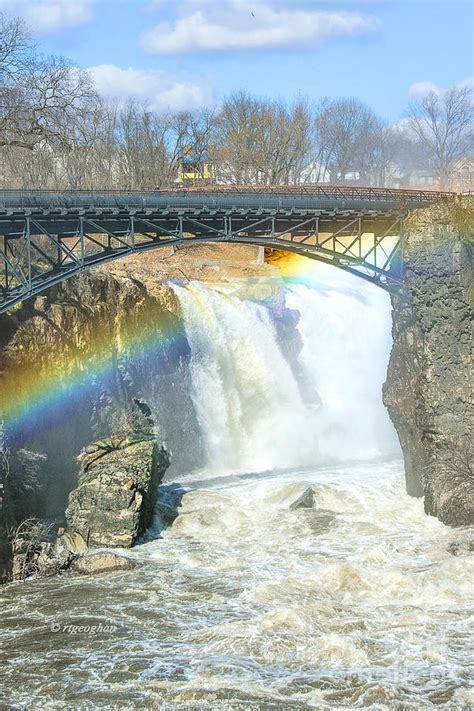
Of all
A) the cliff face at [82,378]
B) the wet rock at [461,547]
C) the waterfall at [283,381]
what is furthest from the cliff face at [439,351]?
the cliff face at [82,378]

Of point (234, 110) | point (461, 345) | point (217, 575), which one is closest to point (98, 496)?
point (217, 575)

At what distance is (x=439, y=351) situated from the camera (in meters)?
30.1

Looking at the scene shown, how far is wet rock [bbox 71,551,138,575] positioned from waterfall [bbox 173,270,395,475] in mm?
11638

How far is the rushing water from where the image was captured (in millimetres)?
17359

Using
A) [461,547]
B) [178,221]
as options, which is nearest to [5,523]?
[461,547]

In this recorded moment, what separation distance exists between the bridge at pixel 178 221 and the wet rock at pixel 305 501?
26.3 feet

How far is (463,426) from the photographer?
2945cm

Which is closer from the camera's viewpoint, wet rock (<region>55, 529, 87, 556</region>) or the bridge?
wet rock (<region>55, 529, 87, 556</region>)

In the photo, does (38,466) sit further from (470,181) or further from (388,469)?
(470,181)

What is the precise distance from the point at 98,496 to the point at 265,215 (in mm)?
11773

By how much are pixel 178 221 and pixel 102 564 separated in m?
12.8

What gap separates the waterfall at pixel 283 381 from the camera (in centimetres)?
3731

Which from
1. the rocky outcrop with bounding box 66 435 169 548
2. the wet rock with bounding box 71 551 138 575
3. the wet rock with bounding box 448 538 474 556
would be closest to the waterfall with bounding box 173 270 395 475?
the rocky outcrop with bounding box 66 435 169 548

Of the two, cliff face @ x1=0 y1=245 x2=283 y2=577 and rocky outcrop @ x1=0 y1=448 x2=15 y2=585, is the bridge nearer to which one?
cliff face @ x1=0 y1=245 x2=283 y2=577
